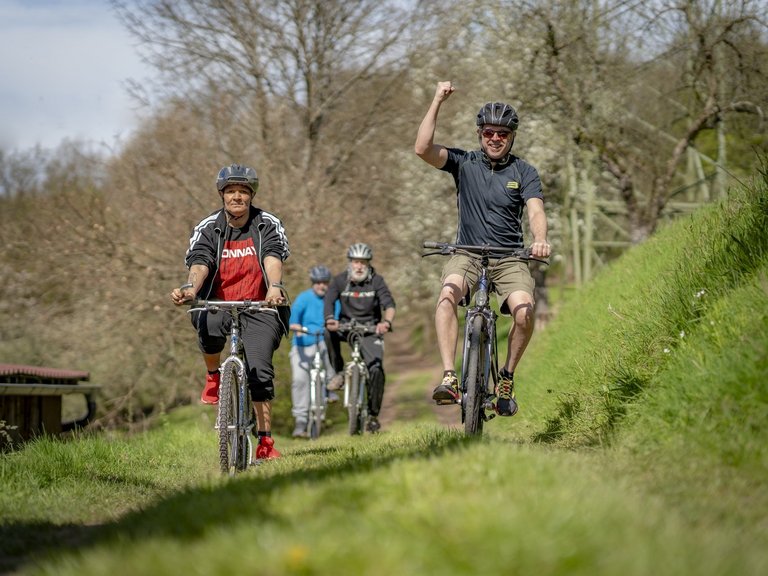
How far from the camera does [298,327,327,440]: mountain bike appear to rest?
15797 millimetres

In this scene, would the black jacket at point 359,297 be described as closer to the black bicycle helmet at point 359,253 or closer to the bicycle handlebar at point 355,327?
the bicycle handlebar at point 355,327

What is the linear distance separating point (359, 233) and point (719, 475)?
20.3m

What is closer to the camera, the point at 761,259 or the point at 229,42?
the point at 761,259

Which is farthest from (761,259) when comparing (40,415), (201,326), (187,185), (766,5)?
(187,185)

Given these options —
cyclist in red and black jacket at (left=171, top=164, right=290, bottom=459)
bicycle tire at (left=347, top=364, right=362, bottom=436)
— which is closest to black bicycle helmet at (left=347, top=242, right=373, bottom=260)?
bicycle tire at (left=347, top=364, right=362, bottom=436)

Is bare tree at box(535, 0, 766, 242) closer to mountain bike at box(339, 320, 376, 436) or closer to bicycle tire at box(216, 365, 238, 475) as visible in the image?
mountain bike at box(339, 320, 376, 436)

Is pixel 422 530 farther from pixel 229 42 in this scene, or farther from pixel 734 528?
pixel 229 42

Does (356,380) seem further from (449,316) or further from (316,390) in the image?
(449,316)

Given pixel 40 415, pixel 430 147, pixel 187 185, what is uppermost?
pixel 187 185

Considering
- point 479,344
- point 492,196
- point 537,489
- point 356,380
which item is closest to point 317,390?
point 356,380

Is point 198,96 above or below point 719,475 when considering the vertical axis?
above

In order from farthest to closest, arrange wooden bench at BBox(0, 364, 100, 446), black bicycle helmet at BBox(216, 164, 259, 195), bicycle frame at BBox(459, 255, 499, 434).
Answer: wooden bench at BBox(0, 364, 100, 446) → black bicycle helmet at BBox(216, 164, 259, 195) → bicycle frame at BBox(459, 255, 499, 434)

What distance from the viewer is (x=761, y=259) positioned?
285 inches

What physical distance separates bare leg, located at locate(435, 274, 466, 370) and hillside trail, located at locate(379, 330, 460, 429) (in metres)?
5.86
